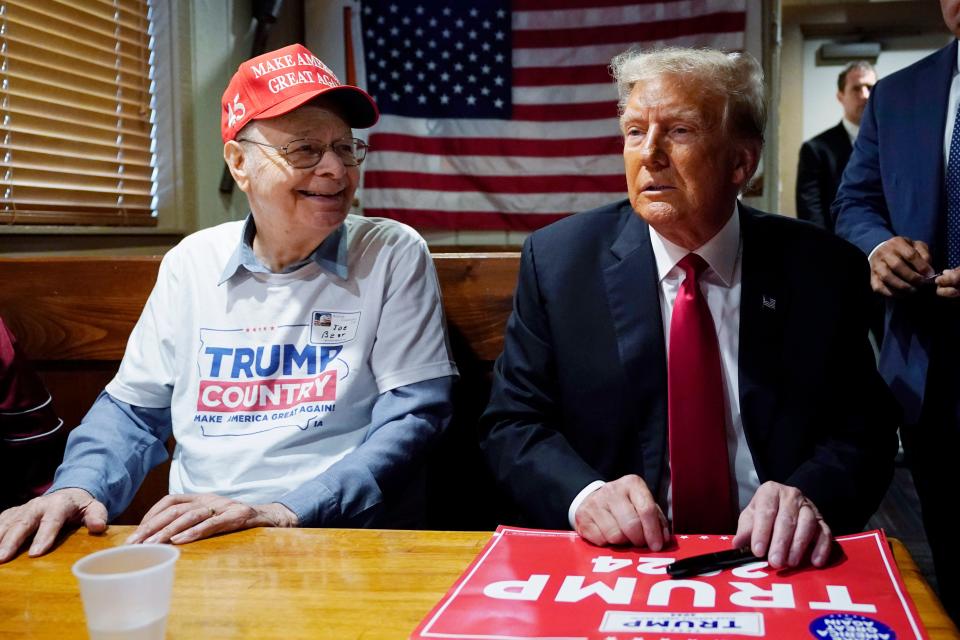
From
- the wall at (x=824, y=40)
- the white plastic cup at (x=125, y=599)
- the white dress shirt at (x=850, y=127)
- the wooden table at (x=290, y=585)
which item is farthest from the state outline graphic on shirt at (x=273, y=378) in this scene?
the wall at (x=824, y=40)

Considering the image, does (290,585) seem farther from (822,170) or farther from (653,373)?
(822,170)

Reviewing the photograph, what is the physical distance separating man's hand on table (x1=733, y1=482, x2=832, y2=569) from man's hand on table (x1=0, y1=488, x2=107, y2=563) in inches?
34.0

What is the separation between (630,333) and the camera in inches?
55.4

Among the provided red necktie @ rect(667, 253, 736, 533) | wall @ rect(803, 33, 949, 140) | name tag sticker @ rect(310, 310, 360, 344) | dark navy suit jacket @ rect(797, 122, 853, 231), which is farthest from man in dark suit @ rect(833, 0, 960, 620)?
wall @ rect(803, 33, 949, 140)

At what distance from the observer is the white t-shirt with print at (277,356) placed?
155 centimetres

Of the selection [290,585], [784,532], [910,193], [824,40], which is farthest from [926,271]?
[824,40]

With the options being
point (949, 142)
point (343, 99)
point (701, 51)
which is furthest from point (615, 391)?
point (949, 142)

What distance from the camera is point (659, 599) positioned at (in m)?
0.84

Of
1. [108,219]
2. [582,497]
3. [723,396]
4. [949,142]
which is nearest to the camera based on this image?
[582,497]

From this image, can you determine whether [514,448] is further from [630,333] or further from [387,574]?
[387,574]

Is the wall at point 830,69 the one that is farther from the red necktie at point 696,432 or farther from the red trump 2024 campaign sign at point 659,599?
the red trump 2024 campaign sign at point 659,599

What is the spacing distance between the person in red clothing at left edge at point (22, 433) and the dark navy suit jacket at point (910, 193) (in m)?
1.74

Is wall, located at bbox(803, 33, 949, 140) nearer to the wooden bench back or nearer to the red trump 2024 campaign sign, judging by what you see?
the wooden bench back

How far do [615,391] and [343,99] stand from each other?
2.69ft
